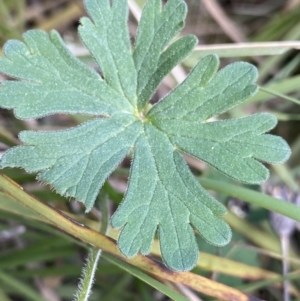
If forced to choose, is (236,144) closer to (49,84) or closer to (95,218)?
(49,84)

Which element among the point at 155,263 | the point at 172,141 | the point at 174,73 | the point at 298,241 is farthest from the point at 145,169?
the point at 298,241

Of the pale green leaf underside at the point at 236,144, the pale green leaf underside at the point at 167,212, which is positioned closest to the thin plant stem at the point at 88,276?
the pale green leaf underside at the point at 167,212

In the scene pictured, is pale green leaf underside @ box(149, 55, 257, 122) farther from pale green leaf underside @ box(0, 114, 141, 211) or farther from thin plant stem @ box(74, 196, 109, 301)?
thin plant stem @ box(74, 196, 109, 301)

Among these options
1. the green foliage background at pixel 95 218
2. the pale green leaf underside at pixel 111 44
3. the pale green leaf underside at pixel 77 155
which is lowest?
the green foliage background at pixel 95 218

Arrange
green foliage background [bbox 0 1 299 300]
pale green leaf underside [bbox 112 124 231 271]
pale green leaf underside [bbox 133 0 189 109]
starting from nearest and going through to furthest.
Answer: pale green leaf underside [bbox 112 124 231 271] → pale green leaf underside [bbox 133 0 189 109] → green foliage background [bbox 0 1 299 300]

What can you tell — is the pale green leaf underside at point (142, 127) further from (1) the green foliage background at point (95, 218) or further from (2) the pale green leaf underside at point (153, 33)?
(1) the green foliage background at point (95, 218)

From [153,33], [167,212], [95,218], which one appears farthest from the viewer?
[95,218]

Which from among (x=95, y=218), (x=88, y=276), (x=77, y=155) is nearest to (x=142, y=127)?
(x=77, y=155)

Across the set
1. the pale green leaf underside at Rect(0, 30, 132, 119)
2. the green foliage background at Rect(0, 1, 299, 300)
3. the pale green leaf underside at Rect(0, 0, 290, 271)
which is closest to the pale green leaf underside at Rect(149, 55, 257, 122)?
the pale green leaf underside at Rect(0, 0, 290, 271)
